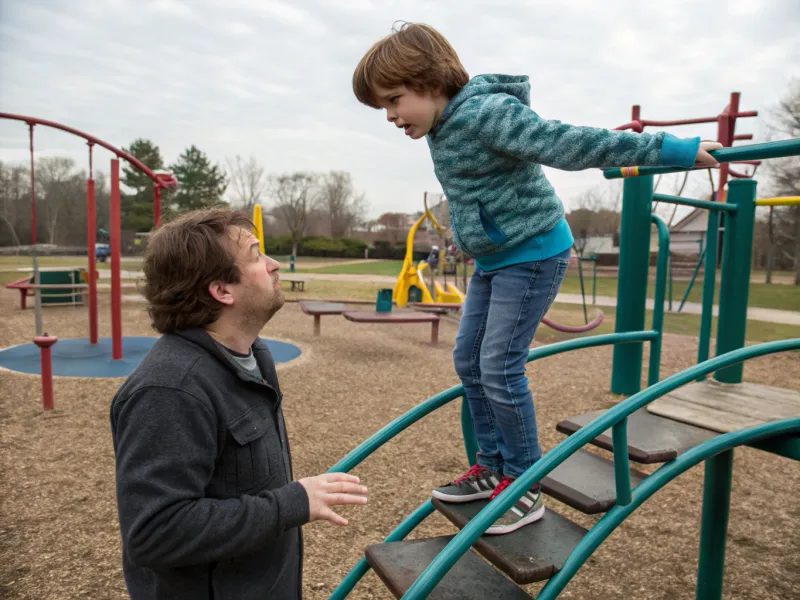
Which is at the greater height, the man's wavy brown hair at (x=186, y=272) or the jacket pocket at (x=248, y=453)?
the man's wavy brown hair at (x=186, y=272)

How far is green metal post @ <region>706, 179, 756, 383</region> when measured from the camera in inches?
109

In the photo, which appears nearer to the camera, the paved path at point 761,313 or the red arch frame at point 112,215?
the red arch frame at point 112,215

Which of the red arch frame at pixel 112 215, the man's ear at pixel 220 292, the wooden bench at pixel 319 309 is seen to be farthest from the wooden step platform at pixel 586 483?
the wooden bench at pixel 319 309

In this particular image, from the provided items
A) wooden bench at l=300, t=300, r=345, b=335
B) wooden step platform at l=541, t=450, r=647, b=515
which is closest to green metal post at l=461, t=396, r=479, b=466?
wooden step platform at l=541, t=450, r=647, b=515

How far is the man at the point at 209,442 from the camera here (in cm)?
104

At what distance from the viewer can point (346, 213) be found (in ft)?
172

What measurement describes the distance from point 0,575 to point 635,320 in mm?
4557

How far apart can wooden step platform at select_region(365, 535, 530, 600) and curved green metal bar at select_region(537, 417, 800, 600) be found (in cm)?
14

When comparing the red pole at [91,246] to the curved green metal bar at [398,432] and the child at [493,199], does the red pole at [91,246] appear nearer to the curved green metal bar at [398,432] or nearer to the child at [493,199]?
the curved green metal bar at [398,432]

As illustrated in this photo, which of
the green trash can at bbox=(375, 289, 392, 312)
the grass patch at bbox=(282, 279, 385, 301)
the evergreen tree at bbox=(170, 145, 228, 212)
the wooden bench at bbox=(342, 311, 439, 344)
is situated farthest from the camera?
the evergreen tree at bbox=(170, 145, 228, 212)

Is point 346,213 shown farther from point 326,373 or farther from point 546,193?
point 546,193

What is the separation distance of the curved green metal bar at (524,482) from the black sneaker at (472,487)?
0.31 m

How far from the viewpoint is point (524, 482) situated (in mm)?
1493

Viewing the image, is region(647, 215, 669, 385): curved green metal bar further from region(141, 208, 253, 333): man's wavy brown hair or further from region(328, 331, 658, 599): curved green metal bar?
region(141, 208, 253, 333): man's wavy brown hair
